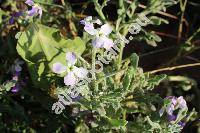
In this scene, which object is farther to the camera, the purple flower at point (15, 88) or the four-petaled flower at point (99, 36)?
the purple flower at point (15, 88)

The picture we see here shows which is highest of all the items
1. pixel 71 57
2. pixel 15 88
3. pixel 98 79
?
pixel 71 57

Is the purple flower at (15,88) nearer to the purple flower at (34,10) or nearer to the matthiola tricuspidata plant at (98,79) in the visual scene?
the matthiola tricuspidata plant at (98,79)

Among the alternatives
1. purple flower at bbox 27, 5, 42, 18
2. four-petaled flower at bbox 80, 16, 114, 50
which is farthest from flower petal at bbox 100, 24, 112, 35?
purple flower at bbox 27, 5, 42, 18

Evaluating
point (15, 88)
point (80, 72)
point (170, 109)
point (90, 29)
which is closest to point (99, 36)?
point (90, 29)

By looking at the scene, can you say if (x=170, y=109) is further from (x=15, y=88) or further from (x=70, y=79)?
(x=15, y=88)

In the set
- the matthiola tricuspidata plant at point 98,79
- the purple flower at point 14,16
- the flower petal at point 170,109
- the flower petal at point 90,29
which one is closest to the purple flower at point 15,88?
the matthiola tricuspidata plant at point 98,79

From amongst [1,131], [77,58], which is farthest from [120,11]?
[1,131]

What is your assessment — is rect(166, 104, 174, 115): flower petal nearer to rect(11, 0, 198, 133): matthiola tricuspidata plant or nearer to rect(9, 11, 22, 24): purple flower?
rect(11, 0, 198, 133): matthiola tricuspidata plant
